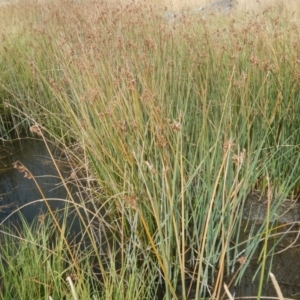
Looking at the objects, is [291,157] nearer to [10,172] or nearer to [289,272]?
[289,272]

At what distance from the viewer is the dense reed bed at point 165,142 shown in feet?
5.93

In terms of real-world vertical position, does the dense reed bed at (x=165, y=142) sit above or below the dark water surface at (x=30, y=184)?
above

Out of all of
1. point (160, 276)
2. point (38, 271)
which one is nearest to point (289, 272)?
point (160, 276)

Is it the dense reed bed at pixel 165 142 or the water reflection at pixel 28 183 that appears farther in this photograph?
the water reflection at pixel 28 183

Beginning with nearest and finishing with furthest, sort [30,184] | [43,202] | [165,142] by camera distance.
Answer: [165,142] → [43,202] → [30,184]

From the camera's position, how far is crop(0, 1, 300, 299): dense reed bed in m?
1.81

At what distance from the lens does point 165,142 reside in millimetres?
1406

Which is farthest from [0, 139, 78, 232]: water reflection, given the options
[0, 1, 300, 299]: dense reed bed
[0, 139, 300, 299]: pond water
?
[0, 1, 300, 299]: dense reed bed

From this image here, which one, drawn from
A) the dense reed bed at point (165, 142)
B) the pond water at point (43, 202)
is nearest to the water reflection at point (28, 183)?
the pond water at point (43, 202)

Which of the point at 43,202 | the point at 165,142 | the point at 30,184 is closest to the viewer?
the point at 165,142

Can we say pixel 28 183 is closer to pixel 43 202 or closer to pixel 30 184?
pixel 30 184

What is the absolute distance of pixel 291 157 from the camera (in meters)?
2.70

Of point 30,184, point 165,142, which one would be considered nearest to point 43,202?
point 30,184

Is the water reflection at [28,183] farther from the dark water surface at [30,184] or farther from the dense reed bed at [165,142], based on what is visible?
the dense reed bed at [165,142]
